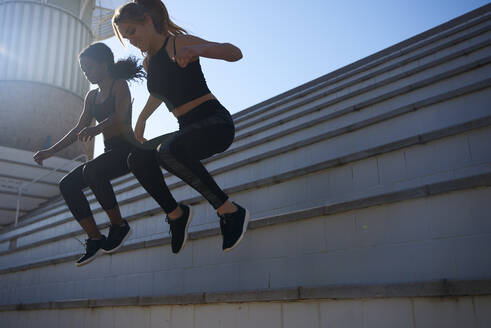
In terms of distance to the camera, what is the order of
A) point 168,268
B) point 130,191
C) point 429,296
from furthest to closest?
point 130,191 → point 168,268 → point 429,296

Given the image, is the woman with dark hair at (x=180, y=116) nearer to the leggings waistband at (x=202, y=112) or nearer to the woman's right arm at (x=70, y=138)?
the leggings waistband at (x=202, y=112)

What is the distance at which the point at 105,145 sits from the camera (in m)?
3.57

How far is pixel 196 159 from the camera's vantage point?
9.25 ft

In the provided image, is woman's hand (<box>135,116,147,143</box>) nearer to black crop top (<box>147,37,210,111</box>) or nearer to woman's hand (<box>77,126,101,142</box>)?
woman's hand (<box>77,126,101,142</box>)

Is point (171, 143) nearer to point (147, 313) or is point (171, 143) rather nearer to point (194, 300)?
point (194, 300)

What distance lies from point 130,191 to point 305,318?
188 inches

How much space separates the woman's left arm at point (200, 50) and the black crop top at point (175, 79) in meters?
0.15

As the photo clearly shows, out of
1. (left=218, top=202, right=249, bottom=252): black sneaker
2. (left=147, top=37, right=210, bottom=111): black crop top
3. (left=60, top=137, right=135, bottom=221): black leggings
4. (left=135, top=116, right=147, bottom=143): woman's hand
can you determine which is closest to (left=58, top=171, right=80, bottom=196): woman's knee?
(left=60, top=137, right=135, bottom=221): black leggings

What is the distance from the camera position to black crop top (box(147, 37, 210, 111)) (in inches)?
113

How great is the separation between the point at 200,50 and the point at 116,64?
1323 mm

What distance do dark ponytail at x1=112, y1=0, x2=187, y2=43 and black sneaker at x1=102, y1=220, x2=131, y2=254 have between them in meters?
1.45

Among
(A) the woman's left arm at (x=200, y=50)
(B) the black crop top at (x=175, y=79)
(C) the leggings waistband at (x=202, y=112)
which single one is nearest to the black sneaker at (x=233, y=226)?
(C) the leggings waistband at (x=202, y=112)

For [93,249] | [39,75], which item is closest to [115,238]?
[93,249]

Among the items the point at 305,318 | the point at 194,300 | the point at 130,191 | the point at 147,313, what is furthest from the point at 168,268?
the point at 130,191
